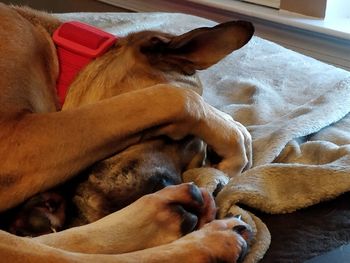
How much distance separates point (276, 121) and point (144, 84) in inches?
13.7

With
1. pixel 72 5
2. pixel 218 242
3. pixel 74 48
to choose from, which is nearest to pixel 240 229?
pixel 218 242

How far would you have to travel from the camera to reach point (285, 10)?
260 centimetres

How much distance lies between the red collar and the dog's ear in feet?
0.38

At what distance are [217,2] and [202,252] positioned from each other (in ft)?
6.53

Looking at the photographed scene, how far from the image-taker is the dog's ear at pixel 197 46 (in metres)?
1.40

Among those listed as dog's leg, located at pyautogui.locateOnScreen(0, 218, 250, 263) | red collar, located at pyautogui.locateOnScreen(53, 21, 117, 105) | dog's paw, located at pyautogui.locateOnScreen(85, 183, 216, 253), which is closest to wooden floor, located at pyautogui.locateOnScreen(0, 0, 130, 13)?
red collar, located at pyautogui.locateOnScreen(53, 21, 117, 105)

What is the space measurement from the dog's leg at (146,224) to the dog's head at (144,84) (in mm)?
121

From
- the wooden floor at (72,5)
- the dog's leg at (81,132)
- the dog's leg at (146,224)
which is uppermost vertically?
the dog's leg at (81,132)

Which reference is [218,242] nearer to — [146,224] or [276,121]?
[146,224]

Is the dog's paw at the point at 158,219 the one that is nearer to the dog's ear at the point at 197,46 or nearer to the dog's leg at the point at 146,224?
the dog's leg at the point at 146,224

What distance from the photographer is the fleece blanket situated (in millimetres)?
1203

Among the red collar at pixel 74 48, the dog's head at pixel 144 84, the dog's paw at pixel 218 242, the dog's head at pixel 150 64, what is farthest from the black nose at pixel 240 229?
the red collar at pixel 74 48

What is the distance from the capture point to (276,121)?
158 centimetres

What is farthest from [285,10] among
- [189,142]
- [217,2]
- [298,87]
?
[189,142]
